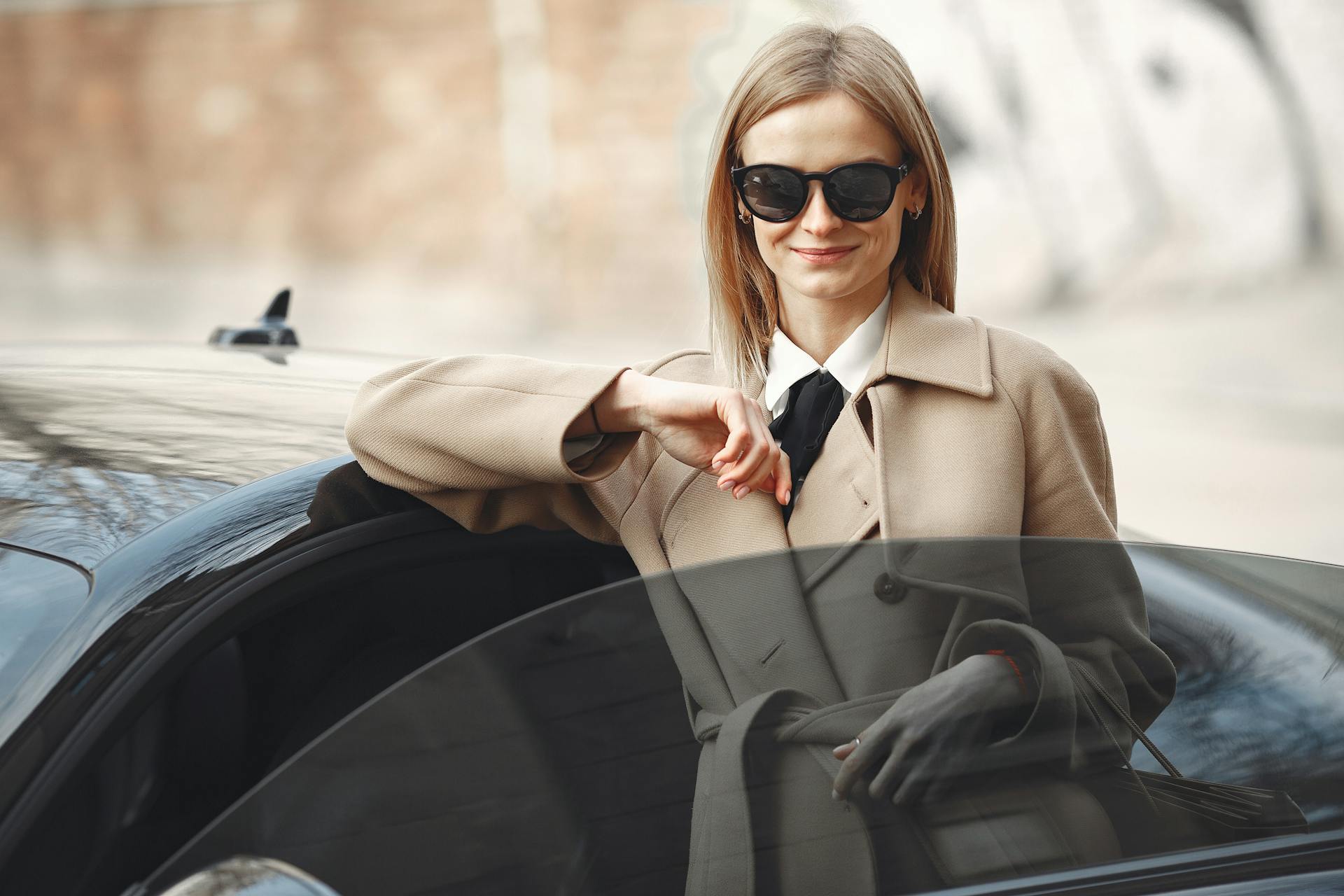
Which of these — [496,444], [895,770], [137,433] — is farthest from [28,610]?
[895,770]

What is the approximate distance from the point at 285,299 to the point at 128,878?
1531 millimetres

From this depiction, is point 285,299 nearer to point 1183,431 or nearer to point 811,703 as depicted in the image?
point 811,703

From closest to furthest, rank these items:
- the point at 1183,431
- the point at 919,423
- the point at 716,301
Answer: the point at 919,423 → the point at 716,301 → the point at 1183,431

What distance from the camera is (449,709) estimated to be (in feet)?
3.91

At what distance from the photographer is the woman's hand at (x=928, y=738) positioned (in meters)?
1.16

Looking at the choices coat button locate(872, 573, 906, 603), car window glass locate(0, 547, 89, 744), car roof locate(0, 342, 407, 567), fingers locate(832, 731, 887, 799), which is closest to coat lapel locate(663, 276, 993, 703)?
coat button locate(872, 573, 906, 603)

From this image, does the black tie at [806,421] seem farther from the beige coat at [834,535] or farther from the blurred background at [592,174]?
the blurred background at [592,174]

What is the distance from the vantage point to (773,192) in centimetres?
157

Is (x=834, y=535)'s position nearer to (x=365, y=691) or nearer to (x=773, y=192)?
(x=773, y=192)

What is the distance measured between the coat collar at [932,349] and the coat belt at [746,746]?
1.54 feet

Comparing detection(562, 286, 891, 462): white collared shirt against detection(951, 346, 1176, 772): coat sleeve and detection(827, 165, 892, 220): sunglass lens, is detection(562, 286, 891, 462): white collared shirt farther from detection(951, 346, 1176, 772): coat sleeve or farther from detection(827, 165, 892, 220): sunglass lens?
detection(951, 346, 1176, 772): coat sleeve

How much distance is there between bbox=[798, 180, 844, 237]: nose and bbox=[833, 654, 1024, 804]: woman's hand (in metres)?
0.60

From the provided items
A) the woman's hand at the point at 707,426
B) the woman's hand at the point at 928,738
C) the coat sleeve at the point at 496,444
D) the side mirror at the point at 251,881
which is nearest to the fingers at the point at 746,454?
the woman's hand at the point at 707,426

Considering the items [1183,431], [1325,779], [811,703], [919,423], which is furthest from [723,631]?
[1183,431]
